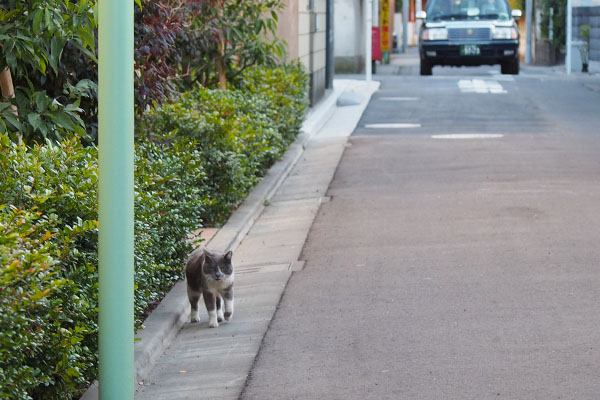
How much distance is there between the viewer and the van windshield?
34531 mm

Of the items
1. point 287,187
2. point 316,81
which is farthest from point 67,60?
point 316,81

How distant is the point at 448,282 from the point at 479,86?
2337 cm

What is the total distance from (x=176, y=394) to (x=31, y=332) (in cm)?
144

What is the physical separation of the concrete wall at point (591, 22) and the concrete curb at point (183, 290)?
2613 cm

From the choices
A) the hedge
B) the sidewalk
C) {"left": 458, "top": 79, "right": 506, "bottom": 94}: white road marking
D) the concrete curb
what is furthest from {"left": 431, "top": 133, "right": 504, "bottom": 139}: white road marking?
{"left": 458, "top": 79, "right": 506, "bottom": 94}: white road marking

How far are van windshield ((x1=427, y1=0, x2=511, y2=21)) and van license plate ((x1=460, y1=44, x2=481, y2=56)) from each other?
107cm

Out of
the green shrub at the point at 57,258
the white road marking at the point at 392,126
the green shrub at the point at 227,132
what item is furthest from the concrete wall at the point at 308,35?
the green shrub at the point at 57,258

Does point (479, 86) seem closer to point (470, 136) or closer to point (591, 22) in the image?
point (470, 136)

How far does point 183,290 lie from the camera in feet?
27.5

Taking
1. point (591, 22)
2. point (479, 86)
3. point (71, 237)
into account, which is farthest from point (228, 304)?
point (591, 22)

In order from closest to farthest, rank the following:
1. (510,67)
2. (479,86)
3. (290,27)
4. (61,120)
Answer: (61,120) → (290,27) → (479,86) → (510,67)

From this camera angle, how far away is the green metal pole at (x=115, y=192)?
538cm

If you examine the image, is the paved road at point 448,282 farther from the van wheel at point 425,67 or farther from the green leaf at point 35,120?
the van wheel at point 425,67

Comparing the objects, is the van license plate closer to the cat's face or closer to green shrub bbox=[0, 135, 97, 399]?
the cat's face
